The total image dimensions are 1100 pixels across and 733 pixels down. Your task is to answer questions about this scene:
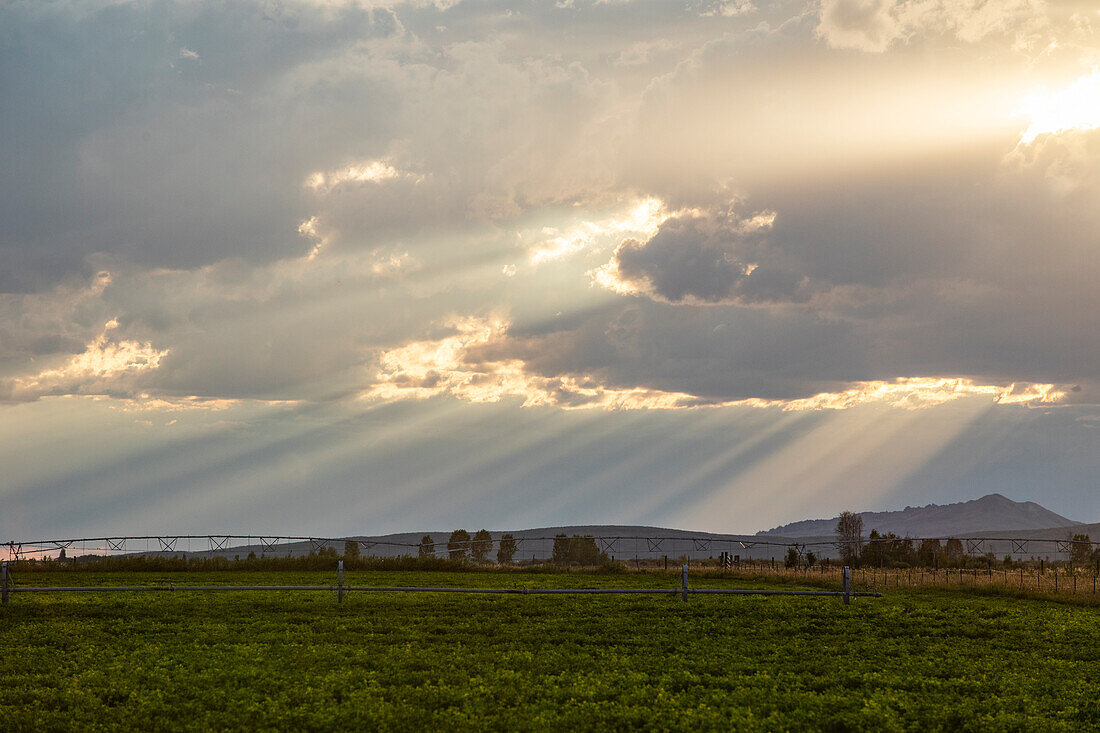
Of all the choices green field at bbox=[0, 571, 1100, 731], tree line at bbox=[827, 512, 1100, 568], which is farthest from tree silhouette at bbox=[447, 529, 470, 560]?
green field at bbox=[0, 571, 1100, 731]

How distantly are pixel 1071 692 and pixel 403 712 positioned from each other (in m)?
14.5

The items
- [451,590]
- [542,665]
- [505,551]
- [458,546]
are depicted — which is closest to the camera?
[542,665]

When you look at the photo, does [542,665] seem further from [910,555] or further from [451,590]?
[910,555]

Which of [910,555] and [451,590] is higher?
[451,590]

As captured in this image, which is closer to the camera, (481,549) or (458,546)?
(481,549)

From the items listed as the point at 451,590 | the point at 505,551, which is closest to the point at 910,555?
the point at 505,551

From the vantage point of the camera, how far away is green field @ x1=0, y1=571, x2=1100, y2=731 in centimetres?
1764

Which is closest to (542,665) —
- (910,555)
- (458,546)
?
(458,546)

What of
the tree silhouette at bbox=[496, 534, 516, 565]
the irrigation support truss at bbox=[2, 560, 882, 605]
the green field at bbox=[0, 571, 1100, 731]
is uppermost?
the irrigation support truss at bbox=[2, 560, 882, 605]

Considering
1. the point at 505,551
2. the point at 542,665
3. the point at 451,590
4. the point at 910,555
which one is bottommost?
the point at 910,555

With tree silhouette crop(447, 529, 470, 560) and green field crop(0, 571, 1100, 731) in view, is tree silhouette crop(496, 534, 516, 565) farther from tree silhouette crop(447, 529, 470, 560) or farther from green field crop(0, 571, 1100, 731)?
green field crop(0, 571, 1100, 731)

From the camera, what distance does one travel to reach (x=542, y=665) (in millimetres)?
22109

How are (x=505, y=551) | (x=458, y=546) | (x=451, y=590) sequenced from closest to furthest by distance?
(x=451, y=590) → (x=505, y=551) → (x=458, y=546)

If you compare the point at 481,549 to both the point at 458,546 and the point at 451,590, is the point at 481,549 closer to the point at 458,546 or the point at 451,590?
the point at 458,546
